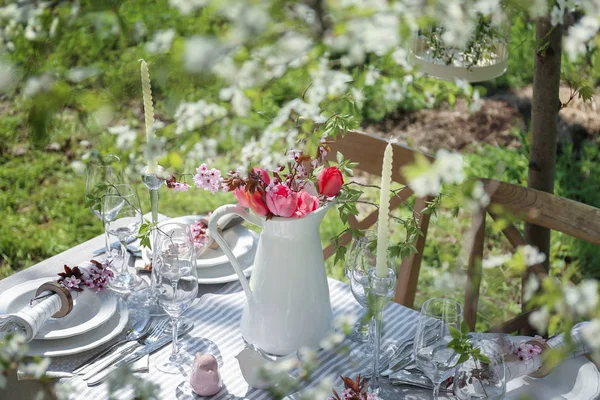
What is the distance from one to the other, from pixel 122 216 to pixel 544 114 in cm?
114

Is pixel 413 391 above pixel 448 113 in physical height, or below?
above

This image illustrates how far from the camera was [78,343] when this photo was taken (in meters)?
1.29

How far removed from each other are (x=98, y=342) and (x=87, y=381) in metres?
0.09

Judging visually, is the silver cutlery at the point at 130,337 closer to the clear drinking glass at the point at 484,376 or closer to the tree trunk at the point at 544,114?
the clear drinking glass at the point at 484,376

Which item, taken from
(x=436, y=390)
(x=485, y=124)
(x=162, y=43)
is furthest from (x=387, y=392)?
(x=485, y=124)

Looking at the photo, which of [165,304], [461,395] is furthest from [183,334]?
[461,395]

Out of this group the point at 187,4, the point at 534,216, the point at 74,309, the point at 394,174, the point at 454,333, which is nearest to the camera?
the point at 187,4

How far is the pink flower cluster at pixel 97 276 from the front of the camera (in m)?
1.40

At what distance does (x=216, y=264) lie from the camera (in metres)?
1.52

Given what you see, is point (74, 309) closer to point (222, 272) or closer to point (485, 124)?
point (222, 272)

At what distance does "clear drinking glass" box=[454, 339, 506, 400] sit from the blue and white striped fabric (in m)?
0.28

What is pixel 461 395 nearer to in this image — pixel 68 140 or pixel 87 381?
pixel 87 381

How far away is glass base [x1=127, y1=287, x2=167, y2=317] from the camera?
1.40m

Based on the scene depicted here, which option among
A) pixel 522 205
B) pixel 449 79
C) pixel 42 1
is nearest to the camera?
pixel 42 1
